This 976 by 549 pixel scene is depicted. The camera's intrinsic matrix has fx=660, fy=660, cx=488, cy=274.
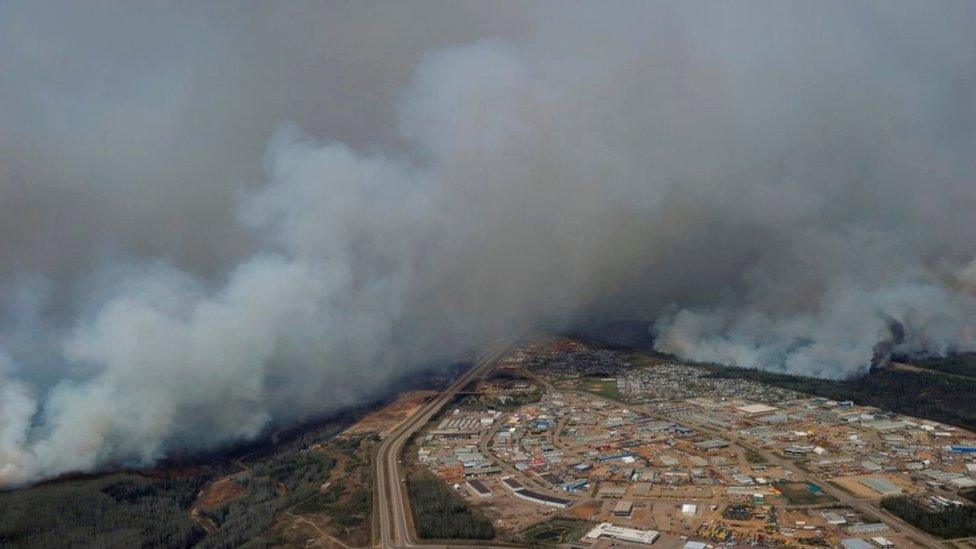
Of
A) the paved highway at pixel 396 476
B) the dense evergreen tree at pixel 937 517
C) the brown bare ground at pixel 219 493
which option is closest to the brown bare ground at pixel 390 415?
the paved highway at pixel 396 476

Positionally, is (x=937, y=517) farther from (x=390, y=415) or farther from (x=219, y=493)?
(x=390, y=415)

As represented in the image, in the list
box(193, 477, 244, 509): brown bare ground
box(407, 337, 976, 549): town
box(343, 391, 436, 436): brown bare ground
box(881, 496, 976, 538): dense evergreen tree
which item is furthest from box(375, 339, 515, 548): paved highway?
box(881, 496, 976, 538): dense evergreen tree

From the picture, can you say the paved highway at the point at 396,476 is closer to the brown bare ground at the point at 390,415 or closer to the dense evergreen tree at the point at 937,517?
the brown bare ground at the point at 390,415

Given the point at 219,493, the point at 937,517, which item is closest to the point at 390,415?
the point at 219,493

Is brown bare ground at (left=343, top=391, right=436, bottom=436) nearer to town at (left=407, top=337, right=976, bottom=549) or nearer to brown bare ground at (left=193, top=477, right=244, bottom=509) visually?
town at (left=407, top=337, right=976, bottom=549)

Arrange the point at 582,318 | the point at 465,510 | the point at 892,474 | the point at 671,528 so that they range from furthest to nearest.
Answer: the point at 582,318, the point at 892,474, the point at 465,510, the point at 671,528

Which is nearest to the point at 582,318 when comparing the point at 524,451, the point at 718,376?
the point at 718,376

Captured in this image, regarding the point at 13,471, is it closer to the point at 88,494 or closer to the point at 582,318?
the point at 88,494

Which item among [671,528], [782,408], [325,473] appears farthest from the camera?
[782,408]

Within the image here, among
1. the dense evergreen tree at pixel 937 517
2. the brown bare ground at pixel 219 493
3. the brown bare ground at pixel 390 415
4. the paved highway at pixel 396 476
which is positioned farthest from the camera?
the brown bare ground at pixel 390 415
